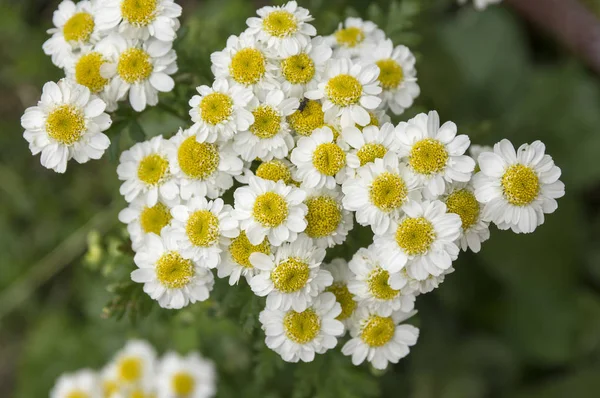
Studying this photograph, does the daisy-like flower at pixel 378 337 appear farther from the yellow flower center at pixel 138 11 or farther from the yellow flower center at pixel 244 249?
the yellow flower center at pixel 138 11

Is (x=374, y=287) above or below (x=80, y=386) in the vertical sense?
above

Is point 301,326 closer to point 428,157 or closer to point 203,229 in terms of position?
point 203,229

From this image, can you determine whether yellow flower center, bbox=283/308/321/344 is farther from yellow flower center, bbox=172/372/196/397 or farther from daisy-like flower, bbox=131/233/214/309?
yellow flower center, bbox=172/372/196/397

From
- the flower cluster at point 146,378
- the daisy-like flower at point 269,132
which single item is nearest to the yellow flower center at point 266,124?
the daisy-like flower at point 269,132

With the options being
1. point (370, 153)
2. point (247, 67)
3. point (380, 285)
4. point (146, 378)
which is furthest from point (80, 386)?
point (370, 153)

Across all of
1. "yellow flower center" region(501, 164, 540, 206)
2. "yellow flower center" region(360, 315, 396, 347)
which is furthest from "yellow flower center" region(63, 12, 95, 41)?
"yellow flower center" region(501, 164, 540, 206)
